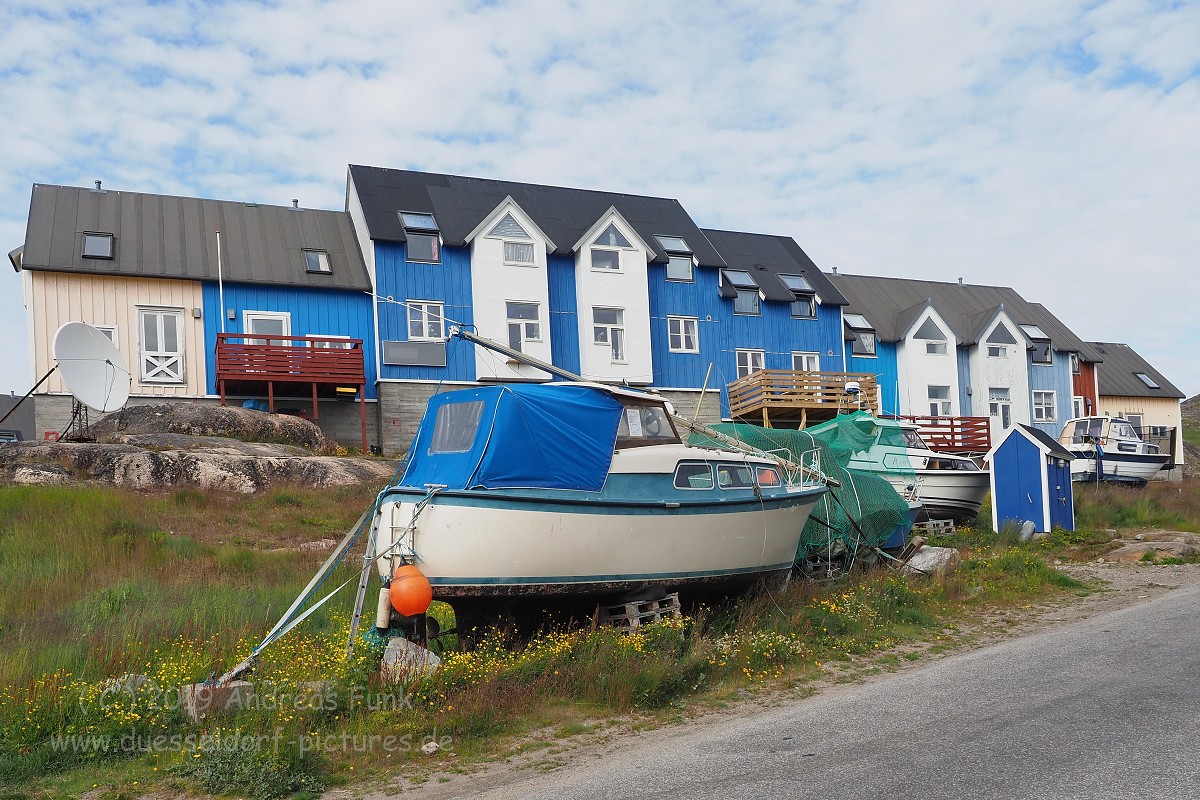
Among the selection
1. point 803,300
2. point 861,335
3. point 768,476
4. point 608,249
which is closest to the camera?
point 768,476

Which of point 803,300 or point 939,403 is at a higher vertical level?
point 803,300

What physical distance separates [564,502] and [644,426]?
81.5 inches

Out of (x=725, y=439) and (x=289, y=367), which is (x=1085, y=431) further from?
(x=289, y=367)

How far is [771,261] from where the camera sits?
39625mm

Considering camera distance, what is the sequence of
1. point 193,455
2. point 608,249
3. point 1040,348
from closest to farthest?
point 193,455 → point 608,249 → point 1040,348

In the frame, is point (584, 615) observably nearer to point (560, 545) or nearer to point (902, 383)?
point (560, 545)

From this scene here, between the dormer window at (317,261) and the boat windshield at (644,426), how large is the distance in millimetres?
22195

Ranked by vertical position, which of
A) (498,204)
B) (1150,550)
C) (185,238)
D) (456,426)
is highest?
(498,204)

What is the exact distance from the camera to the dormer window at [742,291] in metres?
36.7

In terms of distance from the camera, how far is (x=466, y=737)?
7949mm

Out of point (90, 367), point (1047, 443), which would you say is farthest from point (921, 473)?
point (90, 367)

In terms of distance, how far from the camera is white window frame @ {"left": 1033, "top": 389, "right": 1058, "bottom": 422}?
145 ft

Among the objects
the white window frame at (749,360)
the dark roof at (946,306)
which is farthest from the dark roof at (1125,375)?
the white window frame at (749,360)

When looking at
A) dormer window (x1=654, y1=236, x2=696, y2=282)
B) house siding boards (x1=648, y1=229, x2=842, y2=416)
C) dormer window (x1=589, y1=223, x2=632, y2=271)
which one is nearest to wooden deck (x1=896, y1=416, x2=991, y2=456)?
house siding boards (x1=648, y1=229, x2=842, y2=416)
